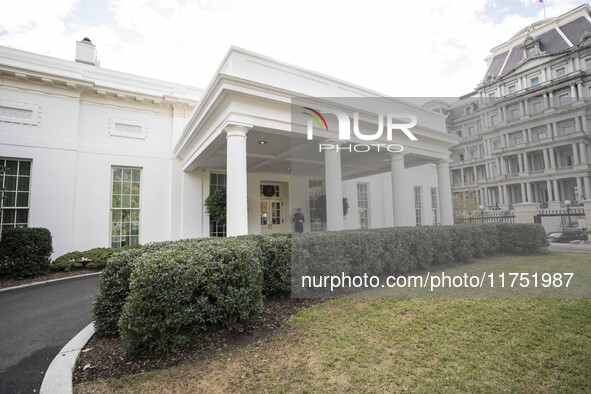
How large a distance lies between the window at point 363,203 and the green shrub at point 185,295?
1183 centimetres

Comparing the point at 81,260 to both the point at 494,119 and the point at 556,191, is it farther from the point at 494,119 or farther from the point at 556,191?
the point at 556,191

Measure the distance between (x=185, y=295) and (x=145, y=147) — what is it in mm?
8491

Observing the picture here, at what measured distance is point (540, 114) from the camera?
11.4 feet

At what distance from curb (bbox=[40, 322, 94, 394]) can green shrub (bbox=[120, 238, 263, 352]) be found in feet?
1.50

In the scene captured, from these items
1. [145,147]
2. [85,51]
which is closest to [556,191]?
[145,147]

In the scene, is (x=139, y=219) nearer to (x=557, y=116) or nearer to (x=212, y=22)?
(x=212, y=22)

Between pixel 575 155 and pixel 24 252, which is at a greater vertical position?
pixel 575 155

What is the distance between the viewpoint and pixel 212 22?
286 inches

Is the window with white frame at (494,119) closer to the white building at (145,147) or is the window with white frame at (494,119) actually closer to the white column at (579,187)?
the white column at (579,187)

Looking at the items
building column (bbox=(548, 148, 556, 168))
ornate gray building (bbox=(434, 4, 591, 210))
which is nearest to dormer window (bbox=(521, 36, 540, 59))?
ornate gray building (bbox=(434, 4, 591, 210))

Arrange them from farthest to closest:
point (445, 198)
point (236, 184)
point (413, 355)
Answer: point (445, 198), point (236, 184), point (413, 355)

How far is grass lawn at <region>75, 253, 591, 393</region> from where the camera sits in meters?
2.00

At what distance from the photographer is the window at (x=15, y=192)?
7.50 metres

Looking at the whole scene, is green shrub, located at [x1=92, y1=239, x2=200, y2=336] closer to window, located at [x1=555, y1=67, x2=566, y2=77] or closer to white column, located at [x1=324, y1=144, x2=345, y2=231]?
A: white column, located at [x1=324, y1=144, x2=345, y2=231]
